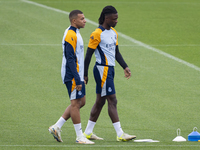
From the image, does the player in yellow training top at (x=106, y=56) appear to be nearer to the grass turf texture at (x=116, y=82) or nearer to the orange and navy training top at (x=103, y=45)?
the orange and navy training top at (x=103, y=45)

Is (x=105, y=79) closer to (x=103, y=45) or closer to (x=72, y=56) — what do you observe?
(x=103, y=45)

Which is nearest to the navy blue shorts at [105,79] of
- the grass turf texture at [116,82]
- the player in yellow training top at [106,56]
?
the player in yellow training top at [106,56]

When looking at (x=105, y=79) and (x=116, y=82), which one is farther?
(x=116, y=82)

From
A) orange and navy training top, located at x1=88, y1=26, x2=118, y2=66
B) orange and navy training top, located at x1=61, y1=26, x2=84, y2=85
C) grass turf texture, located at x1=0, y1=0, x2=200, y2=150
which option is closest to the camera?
orange and navy training top, located at x1=61, y1=26, x2=84, y2=85

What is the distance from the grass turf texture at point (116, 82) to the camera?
7918 millimetres

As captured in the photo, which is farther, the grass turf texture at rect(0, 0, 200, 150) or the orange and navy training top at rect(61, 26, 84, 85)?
the grass turf texture at rect(0, 0, 200, 150)

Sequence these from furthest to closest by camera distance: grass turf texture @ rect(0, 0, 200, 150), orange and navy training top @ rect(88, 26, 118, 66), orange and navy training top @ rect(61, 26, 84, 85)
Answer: grass turf texture @ rect(0, 0, 200, 150)
orange and navy training top @ rect(88, 26, 118, 66)
orange and navy training top @ rect(61, 26, 84, 85)

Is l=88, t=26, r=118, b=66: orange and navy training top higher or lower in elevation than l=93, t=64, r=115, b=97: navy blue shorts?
higher

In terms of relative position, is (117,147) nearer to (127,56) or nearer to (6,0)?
(127,56)

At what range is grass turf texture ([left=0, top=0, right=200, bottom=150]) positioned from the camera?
7918 millimetres

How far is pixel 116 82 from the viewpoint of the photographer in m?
11.9

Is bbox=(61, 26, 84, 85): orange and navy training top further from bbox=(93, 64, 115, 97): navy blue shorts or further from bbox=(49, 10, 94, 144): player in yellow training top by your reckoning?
bbox=(93, 64, 115, 97): navy blue shorts

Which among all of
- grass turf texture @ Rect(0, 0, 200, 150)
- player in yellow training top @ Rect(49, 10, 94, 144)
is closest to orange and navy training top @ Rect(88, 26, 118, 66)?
player in yellow training top @ Rect(49, 10, 94, 144)

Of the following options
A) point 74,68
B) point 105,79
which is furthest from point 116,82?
point 74,68
